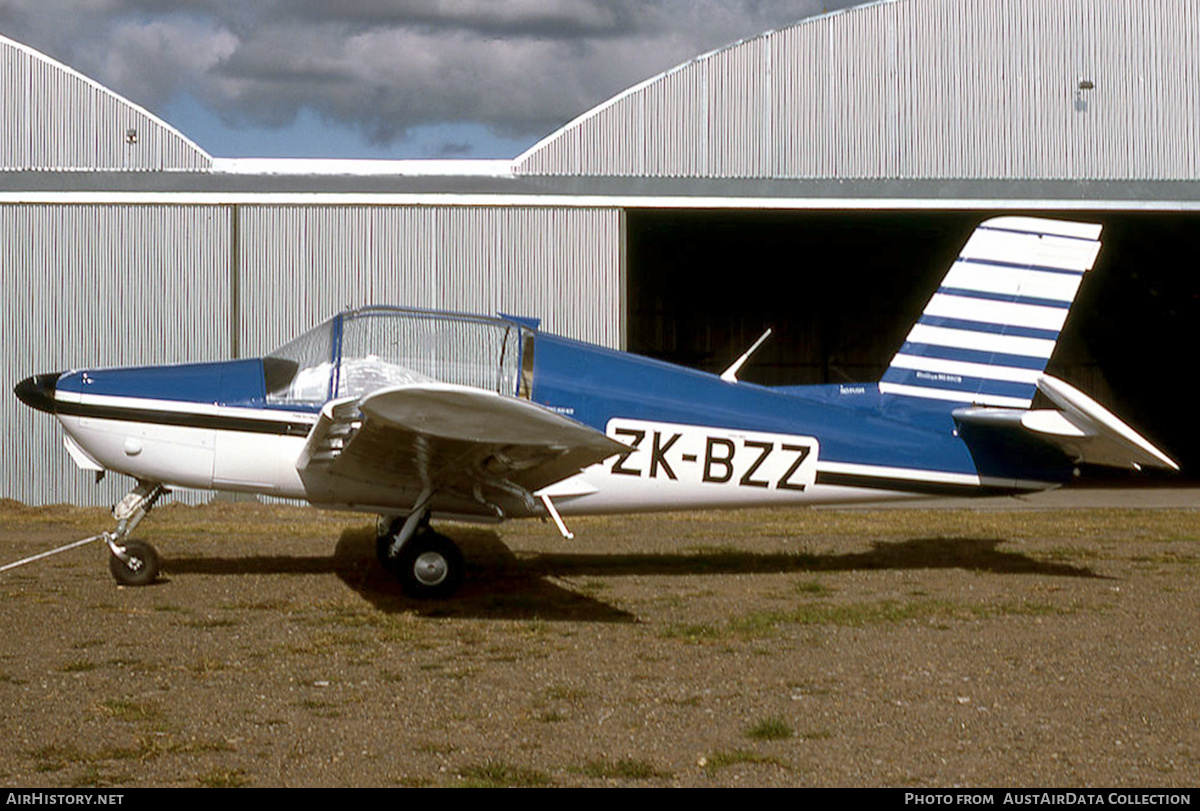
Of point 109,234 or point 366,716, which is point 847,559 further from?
point 109,234

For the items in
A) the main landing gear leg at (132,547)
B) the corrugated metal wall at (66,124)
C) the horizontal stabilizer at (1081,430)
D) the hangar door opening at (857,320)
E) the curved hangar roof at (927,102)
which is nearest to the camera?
the horizontal stabilizer at (1081,430)

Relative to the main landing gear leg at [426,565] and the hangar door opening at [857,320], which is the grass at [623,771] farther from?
the hangar door opening at [857,320]

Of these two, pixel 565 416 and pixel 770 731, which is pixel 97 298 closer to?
pixel 565 416

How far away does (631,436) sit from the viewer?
28.5ft

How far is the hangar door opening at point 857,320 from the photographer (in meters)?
25.6

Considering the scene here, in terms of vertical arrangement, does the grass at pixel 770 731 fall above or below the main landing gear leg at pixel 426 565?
below

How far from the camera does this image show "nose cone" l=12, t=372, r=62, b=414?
8.30 m

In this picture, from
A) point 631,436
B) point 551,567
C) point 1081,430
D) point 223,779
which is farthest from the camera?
point 551,567

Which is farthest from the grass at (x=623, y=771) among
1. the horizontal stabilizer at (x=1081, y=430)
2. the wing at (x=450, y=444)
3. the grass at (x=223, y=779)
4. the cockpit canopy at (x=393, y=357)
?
the horizontal stabilizer at (x=1081, y=430)

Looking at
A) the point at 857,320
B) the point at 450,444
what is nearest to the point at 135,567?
the point at 450,444

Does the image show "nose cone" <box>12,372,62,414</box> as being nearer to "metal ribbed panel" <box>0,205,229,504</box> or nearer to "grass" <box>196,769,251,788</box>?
"grass" <box>196,769,251,788</box>

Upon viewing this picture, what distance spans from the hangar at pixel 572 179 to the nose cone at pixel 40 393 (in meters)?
7.07

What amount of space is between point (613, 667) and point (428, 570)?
2.05 metres

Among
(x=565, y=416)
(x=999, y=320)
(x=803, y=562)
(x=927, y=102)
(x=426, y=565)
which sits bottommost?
(x=803, y=562)
